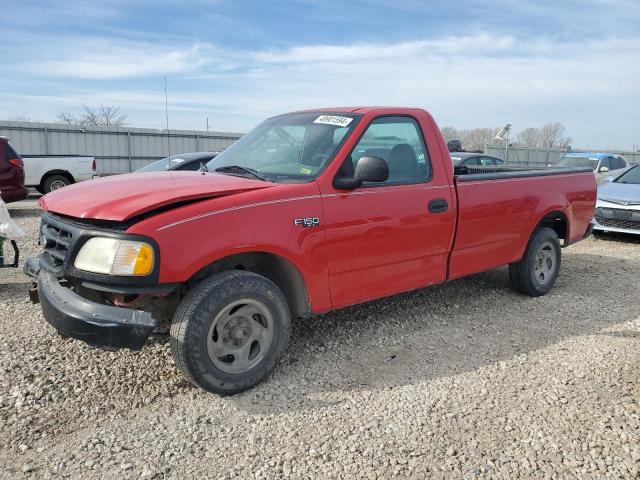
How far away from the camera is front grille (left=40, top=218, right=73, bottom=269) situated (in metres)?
3.24

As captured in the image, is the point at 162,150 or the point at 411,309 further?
the point at 162,150

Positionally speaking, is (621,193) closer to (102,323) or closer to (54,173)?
(102,323)

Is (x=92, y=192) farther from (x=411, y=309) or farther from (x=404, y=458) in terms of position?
(x=411, y=309)

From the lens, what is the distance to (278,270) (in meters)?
3.75

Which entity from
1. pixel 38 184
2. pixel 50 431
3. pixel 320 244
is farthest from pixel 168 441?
pixel 38 184

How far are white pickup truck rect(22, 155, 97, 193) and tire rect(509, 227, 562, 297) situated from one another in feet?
40.3

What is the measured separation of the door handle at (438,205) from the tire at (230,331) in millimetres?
1554

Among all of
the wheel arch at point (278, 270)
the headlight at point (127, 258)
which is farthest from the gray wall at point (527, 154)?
the headlight at point (127, 258)

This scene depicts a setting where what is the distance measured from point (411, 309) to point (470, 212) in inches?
44.9

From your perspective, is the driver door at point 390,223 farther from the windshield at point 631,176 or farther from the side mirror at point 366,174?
the windshield at point 631,176

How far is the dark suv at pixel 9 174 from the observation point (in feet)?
34.1

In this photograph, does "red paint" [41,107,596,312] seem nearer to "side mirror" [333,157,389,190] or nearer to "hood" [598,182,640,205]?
"side mirror" [333,157,389,190]

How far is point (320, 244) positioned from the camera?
3.64m

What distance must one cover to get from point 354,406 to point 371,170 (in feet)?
5.23
